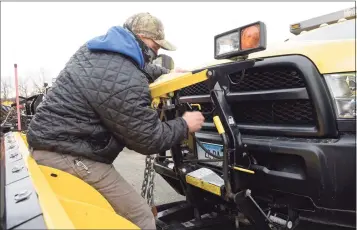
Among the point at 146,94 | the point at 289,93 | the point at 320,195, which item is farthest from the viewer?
the point at 289,93

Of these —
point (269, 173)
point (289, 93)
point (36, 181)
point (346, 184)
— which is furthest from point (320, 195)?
point (36, 181)

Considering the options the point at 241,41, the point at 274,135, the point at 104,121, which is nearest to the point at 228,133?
the point at 274,135

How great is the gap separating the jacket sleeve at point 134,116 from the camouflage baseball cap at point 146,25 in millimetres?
393

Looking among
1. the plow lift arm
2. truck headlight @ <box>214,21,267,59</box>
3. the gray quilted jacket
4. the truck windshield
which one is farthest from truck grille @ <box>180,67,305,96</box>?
the gray quilted jacket

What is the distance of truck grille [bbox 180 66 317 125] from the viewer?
2355 mm

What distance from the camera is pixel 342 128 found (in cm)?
219

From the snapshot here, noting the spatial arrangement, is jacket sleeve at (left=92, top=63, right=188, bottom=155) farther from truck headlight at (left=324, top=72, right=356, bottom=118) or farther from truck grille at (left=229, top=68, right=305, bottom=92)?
truck headlight at (left=324, top=72, right=356, bottom=118)

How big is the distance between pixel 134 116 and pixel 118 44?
0.42 meters

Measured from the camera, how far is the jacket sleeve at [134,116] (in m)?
1.99

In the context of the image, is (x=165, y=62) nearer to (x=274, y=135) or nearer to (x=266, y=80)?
(x=266, y=80)

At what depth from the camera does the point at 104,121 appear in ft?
6.80

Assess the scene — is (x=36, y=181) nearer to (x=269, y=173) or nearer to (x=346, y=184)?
(x=269, y=173)

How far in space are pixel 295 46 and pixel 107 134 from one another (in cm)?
139

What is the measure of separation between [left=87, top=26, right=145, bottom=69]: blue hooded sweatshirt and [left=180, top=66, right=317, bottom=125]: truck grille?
850 millimetres
